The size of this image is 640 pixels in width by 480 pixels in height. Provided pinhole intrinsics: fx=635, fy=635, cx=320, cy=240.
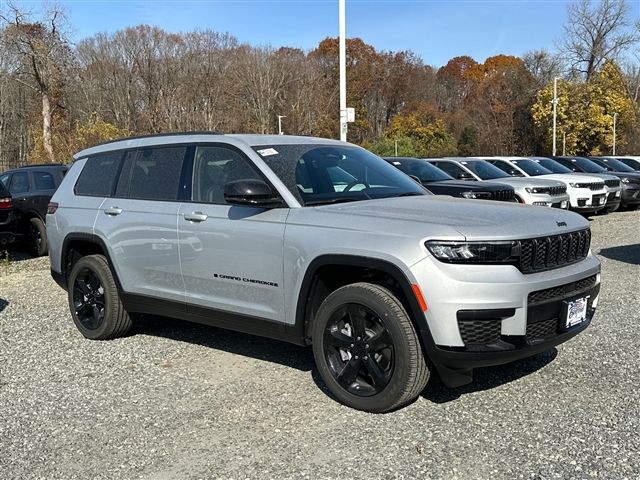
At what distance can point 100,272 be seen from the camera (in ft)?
19.3

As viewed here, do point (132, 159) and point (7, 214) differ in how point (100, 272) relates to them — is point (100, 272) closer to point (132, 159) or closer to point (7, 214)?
point (132, 159)

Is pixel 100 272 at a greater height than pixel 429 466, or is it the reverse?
pixel 100 272

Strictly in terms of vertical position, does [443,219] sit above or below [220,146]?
below

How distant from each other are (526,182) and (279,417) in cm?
1061

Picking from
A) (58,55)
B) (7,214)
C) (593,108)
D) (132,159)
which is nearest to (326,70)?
(593,108)

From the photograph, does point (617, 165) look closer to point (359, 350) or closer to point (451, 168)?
point (451, 168)

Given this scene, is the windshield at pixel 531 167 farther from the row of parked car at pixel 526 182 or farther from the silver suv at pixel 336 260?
the silver suv at pixel 336 260

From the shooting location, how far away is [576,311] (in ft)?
13.7

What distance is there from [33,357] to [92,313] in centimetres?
69

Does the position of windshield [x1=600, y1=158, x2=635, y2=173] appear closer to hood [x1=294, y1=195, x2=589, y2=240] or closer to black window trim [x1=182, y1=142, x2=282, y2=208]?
hood [x1=294, y1=195, x2=589, y2=240]

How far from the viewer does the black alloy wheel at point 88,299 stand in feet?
19.7

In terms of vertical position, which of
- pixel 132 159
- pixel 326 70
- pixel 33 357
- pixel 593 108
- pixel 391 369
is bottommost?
pixel 33 357

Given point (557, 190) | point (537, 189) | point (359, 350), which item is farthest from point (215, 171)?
point (557, 190)

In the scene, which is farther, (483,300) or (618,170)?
(618,170)
